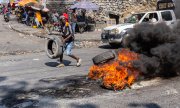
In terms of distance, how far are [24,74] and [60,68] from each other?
135 centimetres

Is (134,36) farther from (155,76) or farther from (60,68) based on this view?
(60,68)

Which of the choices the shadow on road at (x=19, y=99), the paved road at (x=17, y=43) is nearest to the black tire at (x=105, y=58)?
the shadow on road at (x=19, y=99)

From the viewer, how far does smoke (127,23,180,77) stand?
27.6 ft

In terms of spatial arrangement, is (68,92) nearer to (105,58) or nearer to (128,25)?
(105,58)

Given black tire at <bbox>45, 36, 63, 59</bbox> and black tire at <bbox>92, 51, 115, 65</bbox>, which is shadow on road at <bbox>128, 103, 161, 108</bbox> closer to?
black tire at <bbox>92, 51, 115, 65</bbox>

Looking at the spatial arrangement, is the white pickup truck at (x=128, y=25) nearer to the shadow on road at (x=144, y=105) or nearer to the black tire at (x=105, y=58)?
the black tire at (x=105, y=58)

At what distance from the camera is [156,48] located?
337 inches

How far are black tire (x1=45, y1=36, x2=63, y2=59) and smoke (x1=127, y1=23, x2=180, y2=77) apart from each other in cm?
267

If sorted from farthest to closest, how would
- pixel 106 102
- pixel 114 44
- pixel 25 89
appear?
pixel 114 44, pixel 25 89, pixel 106 102

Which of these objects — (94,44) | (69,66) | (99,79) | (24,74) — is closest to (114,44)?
(94,44)

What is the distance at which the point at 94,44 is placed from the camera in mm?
19891

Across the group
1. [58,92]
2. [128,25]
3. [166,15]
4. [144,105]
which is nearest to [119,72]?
[144,105]

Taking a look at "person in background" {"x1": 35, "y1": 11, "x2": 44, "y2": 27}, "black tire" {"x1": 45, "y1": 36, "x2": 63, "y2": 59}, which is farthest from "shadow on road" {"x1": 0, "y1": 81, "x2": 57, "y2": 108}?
"person in background" {"x1": 35, "y1": 11, "x2": 44, "y2": 27}

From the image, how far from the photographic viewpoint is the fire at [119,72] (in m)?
7.68
